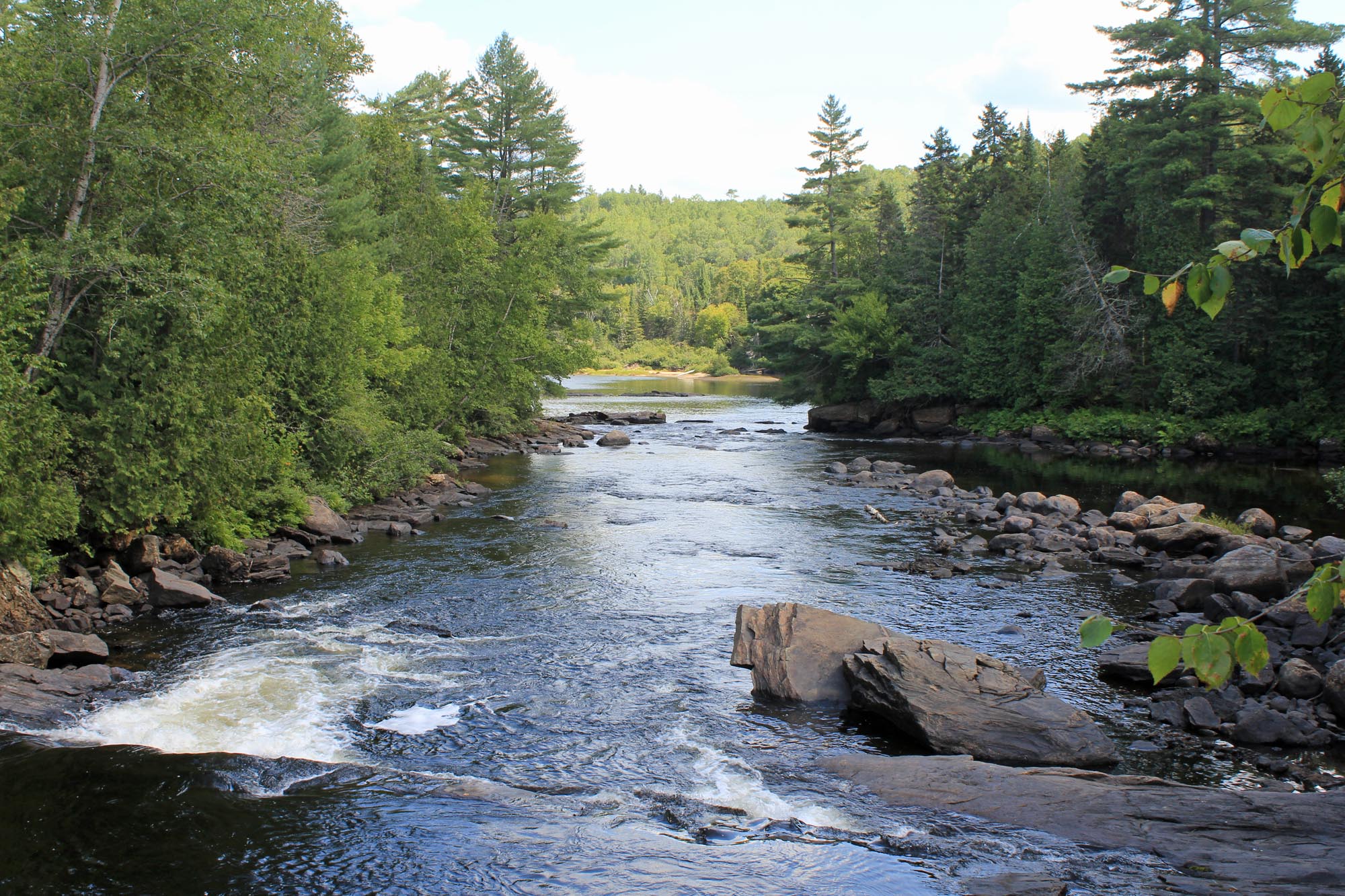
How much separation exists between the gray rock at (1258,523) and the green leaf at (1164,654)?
72.0ft

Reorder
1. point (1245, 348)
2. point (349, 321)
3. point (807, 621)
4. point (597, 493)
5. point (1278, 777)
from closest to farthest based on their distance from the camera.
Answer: point (1278, 777) < point (807, 621) < point (349, 321) < point (597, 493) < point (1245, 348)

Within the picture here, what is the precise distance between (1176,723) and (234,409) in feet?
53.8

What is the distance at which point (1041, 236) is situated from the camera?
155 feet

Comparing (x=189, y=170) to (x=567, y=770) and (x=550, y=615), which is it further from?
(x=567, y=770)

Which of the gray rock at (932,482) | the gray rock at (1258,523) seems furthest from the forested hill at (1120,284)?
the gray rock at (1258,523)

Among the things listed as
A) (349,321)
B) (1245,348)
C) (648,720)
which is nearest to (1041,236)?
(1245,348)

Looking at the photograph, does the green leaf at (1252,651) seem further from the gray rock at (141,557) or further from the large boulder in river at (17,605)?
the gray rock at (141,557)

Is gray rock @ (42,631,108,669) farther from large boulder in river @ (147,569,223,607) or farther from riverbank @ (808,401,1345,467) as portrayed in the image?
riverbank @ (808,401,1345,467)

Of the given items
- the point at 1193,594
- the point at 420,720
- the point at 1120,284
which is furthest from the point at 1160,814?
the point at 1120,284

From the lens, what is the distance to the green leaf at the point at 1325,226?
9.00ft

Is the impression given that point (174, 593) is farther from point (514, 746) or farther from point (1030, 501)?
point (1030, 501)

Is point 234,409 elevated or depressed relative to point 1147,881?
elevated

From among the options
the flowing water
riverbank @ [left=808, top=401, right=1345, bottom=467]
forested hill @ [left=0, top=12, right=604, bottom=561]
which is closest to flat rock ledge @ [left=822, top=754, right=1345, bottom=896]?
the flowing water

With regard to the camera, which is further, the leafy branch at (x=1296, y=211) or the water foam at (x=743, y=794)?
the water foam at (x=743, y=794)
